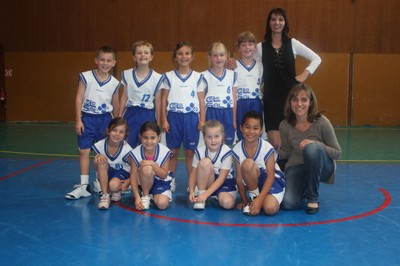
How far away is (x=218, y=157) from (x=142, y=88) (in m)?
1.23

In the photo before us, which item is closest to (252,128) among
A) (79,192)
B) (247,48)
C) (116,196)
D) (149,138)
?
(149,138)

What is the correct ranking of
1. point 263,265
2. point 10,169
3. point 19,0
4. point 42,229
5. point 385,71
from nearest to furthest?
1. point 263,265
2. point 42,229
3. point 10,169
4. point 385,71
5. point 19,0

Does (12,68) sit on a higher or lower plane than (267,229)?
higher

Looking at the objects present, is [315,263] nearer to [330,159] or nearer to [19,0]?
[330,159]

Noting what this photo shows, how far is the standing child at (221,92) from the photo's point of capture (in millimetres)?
4789

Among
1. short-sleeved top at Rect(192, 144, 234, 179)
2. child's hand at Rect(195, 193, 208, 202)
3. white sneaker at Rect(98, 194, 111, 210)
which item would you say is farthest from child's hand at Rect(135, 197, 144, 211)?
short-sleeved top at Rect(192, 144, 234, 179)

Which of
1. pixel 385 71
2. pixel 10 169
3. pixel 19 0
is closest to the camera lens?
pixel 10 169

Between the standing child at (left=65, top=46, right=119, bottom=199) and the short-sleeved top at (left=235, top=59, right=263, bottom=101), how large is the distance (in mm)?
1427

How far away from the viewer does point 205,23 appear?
11.4m

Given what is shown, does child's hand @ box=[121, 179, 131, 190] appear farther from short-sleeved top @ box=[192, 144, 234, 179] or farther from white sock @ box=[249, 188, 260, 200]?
white sock @ box=[249, 188, 260, 200]

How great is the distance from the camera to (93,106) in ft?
15.5

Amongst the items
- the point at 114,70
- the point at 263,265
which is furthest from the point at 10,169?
the point at 114,70

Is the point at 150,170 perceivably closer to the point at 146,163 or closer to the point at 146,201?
the point at 146,163

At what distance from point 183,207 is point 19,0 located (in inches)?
384
